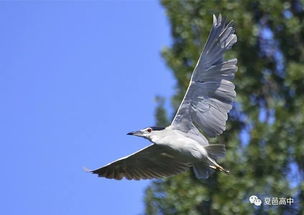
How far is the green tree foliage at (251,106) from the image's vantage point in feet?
47.9

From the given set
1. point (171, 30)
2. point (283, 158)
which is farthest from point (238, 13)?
point (283, 158)

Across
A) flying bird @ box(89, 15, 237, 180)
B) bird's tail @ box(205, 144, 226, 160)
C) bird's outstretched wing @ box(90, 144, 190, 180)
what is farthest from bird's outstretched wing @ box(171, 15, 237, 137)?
bird's outstretched wing @ box(90, 144, 190, 180)

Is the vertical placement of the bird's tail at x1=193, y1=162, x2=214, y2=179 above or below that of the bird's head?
below

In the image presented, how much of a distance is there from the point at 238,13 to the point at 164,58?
124 centimetres

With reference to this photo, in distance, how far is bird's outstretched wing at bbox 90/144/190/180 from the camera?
13.2 metres

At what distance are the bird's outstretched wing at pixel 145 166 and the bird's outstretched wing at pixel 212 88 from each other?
2.34 ft

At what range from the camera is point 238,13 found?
51.3 feet

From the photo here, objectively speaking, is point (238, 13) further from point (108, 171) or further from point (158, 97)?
point (108, 171)

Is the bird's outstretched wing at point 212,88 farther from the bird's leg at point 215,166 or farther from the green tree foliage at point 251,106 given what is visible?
the green tree foliage at point 251,106

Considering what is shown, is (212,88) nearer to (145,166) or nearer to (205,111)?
(205,111)

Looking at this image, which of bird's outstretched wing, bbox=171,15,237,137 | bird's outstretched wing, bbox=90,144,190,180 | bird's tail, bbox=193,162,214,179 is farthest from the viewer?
bird's outstretched wing, bbox=90,144,190,180

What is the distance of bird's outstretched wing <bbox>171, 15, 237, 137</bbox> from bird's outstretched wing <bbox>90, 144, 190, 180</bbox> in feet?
2.34

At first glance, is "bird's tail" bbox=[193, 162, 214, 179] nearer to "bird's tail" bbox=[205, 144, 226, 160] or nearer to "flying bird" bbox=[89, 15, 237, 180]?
"flying bird" bbox=[89, 15, 237, 180]

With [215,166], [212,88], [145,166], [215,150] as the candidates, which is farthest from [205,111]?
[145,166]
